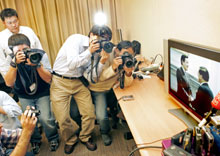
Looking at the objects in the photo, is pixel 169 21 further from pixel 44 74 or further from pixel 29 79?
pixel 29 79

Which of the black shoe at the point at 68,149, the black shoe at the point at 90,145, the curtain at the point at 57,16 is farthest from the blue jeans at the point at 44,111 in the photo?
the curtain at the point at 57,16

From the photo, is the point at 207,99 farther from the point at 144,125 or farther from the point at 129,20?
the point at 129,20

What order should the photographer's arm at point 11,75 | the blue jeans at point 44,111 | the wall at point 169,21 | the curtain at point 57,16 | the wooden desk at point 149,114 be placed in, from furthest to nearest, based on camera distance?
the curtain at point 57,16, the blue jeans at point 44,111, the photographer's arm at point 11,75, the wall at point 169,21, the wooden desk at point 149,114

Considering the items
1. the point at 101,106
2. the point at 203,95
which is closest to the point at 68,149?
the point at 101,106

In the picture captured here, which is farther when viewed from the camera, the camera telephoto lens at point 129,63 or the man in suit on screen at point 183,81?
the camera telephoto lens at point 129,63

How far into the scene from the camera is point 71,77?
1.75 meters

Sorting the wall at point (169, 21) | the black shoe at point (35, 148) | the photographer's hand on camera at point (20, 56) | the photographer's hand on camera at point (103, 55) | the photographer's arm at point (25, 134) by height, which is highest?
the wall at point (169, 21)

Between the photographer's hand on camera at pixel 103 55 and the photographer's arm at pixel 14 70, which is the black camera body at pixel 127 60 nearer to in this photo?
the photographer's hand on camera at pixel 103 55

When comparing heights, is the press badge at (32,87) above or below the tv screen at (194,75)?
below

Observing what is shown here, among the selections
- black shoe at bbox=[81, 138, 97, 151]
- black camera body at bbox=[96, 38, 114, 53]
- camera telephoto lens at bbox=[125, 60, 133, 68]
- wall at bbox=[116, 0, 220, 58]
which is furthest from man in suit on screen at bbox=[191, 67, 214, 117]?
black shoe at bbox=[81, 138, 97, 151]

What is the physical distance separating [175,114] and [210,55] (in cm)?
45

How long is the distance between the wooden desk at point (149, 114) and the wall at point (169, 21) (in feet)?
1.64

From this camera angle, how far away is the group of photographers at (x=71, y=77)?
62.7 inches

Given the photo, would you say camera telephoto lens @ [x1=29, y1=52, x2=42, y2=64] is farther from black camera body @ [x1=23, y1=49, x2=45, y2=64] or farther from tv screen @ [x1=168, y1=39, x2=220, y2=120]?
tv screen @ [x1=168, y1=39, x2=220, y2=120]
